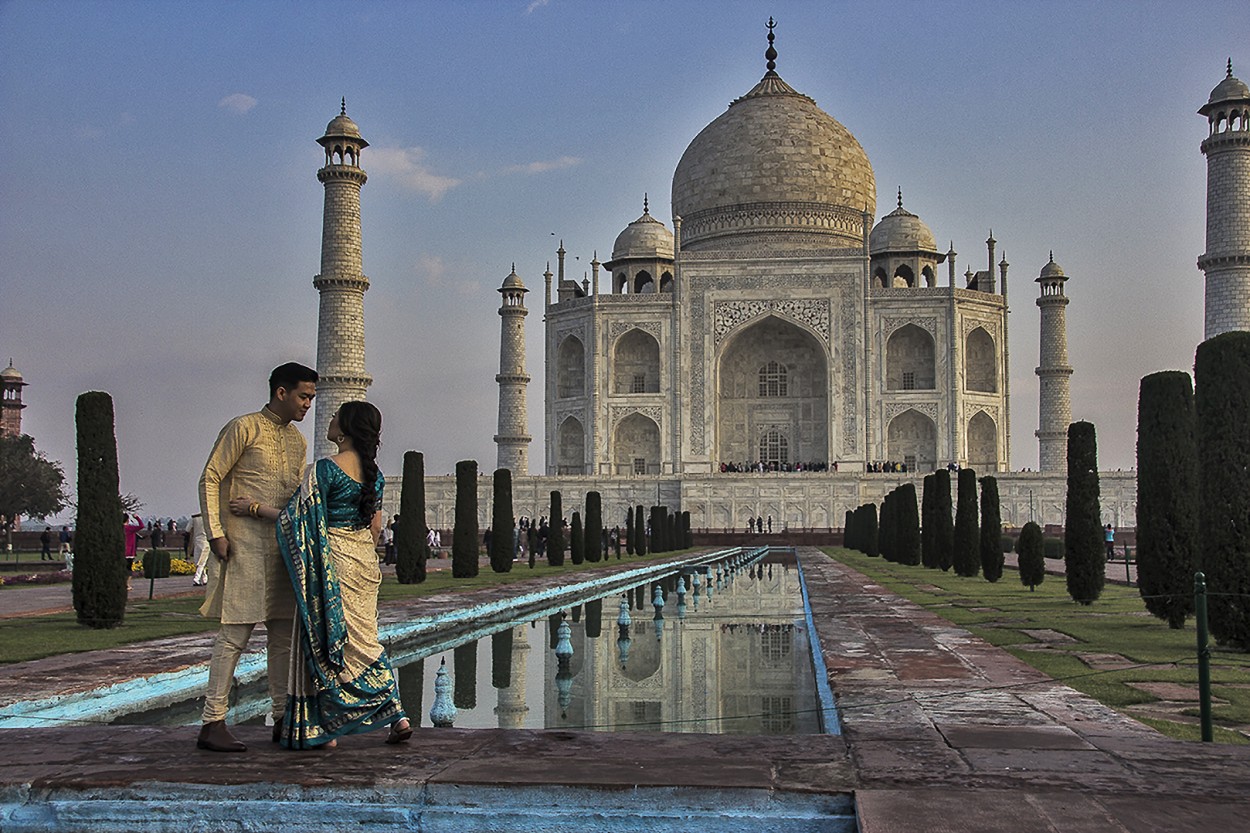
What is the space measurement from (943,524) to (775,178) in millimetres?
19981

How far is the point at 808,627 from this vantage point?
7430 mm

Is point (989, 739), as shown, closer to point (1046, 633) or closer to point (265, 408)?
point (265, 408)

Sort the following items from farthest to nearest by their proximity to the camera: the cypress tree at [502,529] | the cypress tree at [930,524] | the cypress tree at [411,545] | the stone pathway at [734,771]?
the cypress tree at [930,524]
the cypress tree at [502,529]
the cypress tree at [411,545]
the stone pathway at [734,771]

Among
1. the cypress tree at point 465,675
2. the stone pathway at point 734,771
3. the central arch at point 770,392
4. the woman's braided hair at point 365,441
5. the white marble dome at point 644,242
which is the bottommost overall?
the cypress tree at point 465,675

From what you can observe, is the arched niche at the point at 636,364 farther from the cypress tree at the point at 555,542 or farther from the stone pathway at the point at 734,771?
the stone pathway at the point at 734,771

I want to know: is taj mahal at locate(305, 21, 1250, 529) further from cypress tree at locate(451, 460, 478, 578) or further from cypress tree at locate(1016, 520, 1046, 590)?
cypress tree at locate(1016, 520, 1046, 590)

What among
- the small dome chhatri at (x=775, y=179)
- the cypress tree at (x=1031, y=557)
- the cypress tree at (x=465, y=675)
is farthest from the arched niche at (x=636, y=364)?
the cypress tree at (x=465, y=675)

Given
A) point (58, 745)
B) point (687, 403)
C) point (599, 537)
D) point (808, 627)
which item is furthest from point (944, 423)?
point (58, 745)

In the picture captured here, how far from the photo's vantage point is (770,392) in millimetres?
32625

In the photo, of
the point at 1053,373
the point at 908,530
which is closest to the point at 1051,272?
the point at 1053,373

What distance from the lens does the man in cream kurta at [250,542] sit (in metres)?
3.26

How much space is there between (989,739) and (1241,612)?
3.40 metres

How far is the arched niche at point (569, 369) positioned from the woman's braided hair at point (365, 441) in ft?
94.9

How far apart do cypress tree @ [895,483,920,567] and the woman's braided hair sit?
13.7 metres
